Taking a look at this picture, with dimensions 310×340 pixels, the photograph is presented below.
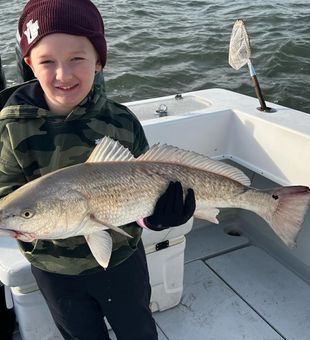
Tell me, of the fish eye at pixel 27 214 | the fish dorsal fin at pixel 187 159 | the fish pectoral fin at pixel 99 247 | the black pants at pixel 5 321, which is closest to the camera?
the fish eye at pixel 27 214

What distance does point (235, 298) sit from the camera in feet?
10.6

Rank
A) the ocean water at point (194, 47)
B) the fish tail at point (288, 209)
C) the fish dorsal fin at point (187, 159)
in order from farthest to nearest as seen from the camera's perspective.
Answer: the ocean water at point (194, 47) → the fish tail at point (288, 209) → the fish dorsal fin at point (187, 159)

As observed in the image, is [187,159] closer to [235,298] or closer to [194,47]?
[235,298]

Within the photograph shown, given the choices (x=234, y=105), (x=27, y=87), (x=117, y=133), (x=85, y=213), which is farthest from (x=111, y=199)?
(x=234, y=105)

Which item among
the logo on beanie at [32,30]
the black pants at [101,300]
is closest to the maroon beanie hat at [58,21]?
the logo on beanie at [32,30]

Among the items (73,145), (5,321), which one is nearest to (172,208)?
(73,145)

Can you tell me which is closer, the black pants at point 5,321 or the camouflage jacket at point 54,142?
the camouflage jacket at point 54,142

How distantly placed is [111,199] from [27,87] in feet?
2.18

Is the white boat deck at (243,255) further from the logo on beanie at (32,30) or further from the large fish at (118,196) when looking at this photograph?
the logo on beanie at (32,30)

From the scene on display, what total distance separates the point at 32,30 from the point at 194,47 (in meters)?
8.14

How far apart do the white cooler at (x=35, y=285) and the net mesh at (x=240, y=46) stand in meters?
1.48

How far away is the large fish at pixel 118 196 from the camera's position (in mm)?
1542

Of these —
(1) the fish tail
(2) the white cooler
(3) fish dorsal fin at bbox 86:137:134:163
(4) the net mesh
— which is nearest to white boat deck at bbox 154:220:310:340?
(2) the white cooler

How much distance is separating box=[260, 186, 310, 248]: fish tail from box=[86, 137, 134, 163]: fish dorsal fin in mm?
638
